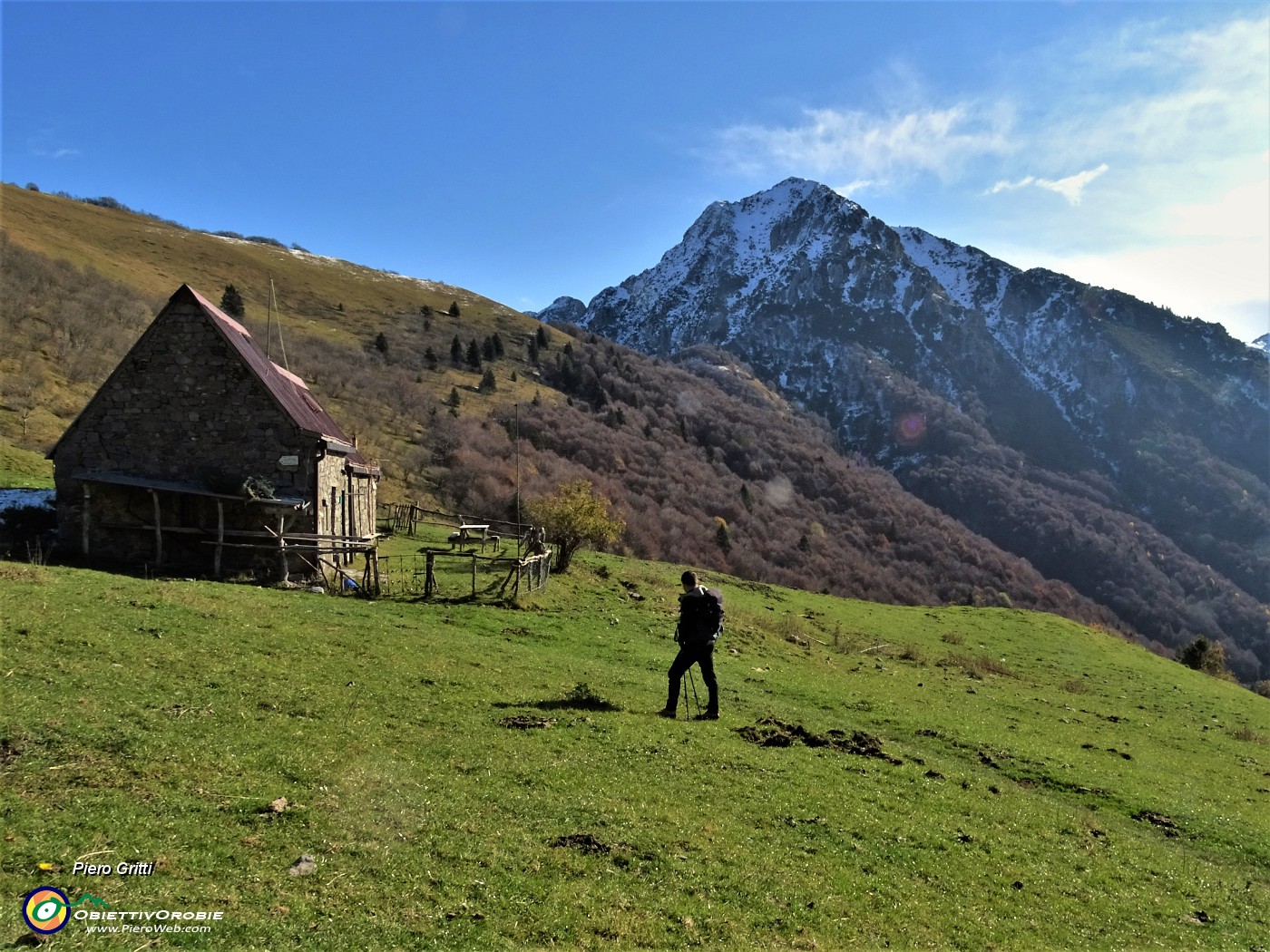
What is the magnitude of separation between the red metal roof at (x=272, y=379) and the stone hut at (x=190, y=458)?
10 cm

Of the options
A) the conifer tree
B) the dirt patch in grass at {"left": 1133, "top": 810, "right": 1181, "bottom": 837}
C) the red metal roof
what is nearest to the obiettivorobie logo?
the dirt patch in grass at {"left": 1133, "top": 810, "right": 1181, "bottom": 837}

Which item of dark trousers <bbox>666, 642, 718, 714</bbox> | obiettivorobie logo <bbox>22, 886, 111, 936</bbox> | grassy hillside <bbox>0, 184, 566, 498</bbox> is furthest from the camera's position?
grassy hillside <bbox>0, 184, 566, 498</bbox>

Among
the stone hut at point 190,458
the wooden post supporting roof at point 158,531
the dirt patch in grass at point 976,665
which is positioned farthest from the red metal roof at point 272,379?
the dirt patch in grass at point 976,665

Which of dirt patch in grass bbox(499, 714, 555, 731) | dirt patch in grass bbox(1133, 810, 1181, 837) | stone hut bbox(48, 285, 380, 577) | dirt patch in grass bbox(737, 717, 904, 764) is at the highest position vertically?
stone hut bbox(48, 285, 380, 577)

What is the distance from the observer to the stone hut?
26.9 metres

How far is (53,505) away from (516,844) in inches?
1214

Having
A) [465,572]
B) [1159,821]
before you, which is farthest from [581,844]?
[465,572]

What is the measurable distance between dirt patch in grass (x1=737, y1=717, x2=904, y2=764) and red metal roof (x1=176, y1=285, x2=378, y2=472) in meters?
21.9

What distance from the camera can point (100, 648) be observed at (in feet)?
43.9

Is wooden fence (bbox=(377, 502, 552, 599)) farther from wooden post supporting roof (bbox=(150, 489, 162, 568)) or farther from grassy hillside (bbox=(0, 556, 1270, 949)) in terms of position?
wooden post supporting roof (bbox=(150, 489, 162, 568))

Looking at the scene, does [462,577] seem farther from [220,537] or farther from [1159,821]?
[1159,821]

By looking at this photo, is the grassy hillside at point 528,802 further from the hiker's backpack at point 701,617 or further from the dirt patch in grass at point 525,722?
the hiker's backpack at point 701,617

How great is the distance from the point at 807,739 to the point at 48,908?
13.9 meters

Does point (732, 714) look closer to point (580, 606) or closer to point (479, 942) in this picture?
point (479, 942)
